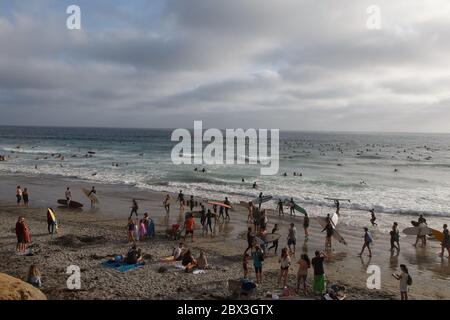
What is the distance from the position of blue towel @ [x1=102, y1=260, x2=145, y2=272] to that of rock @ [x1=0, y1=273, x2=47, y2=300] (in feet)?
11.8

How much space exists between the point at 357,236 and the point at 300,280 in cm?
890

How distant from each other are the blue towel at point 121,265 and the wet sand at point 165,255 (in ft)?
0.82

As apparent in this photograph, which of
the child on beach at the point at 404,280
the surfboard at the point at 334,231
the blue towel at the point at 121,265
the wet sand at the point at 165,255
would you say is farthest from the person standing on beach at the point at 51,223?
the child on beach at the point at 404,280

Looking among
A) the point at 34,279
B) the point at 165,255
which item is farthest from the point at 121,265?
the point at 34,279

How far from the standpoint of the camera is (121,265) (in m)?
12.7

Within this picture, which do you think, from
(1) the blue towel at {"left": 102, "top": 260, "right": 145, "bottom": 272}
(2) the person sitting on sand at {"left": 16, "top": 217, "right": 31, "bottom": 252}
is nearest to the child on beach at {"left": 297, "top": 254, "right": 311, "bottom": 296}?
(1) the blue towel at {"left": 102, "top": 260, "right": 145, "bottom": 272}

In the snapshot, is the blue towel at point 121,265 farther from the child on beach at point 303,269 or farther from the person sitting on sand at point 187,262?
the child on beach at point 303,269

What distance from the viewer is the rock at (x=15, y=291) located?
8.05 m

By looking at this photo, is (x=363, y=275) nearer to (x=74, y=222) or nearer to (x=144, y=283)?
(x=144, y=283)

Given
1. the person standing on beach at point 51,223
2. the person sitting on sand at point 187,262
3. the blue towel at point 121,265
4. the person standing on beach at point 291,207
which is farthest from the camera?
the person standing on beach at point 291,207

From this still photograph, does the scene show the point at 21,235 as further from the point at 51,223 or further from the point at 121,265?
the point at 121,265

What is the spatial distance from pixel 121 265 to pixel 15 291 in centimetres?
465

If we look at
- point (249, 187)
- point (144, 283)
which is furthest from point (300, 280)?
point (249, 187)
